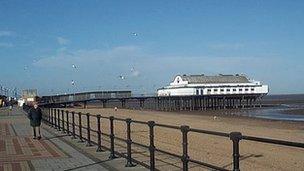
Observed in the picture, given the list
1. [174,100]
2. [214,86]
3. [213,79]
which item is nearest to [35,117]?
[174,100]

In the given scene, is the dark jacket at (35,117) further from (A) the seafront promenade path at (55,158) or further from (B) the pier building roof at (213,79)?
(B) the pier building roof at (213,79)

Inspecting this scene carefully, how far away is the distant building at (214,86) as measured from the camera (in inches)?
4016

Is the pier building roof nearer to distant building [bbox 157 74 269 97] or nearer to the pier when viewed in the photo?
distant building [bbox 157 74 269 97]

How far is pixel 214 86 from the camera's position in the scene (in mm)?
103500

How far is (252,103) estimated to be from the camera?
101 meters

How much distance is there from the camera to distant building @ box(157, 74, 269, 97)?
335ft

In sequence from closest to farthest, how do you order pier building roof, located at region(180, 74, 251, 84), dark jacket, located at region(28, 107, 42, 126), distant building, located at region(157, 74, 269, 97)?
dark jacket, located at region(28, 107, 42, 126)
distant building, located at region(157, 74, 269, 97)
pier building roof, located at region(180, 74, 251, 84)

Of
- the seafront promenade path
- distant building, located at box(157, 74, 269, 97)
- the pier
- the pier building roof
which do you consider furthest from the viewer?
the pier building roof

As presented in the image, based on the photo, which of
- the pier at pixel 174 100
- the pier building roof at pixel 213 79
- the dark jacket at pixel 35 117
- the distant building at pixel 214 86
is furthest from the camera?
the pier building roof at pixel 213 79

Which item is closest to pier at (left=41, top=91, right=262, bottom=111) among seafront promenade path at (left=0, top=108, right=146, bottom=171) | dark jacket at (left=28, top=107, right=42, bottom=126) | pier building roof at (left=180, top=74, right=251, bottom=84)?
pier building roof at (left=180, top=74, right=251, bottom=84)

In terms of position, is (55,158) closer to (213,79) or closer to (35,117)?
(35,117)

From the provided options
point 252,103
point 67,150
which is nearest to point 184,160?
point 67,150

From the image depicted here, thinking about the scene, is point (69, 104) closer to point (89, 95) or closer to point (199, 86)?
point (89, 95)

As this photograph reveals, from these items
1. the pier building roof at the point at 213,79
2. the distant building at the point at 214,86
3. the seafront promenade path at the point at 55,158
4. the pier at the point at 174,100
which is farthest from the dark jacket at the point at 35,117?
the pier building roof at the point at 213,79
